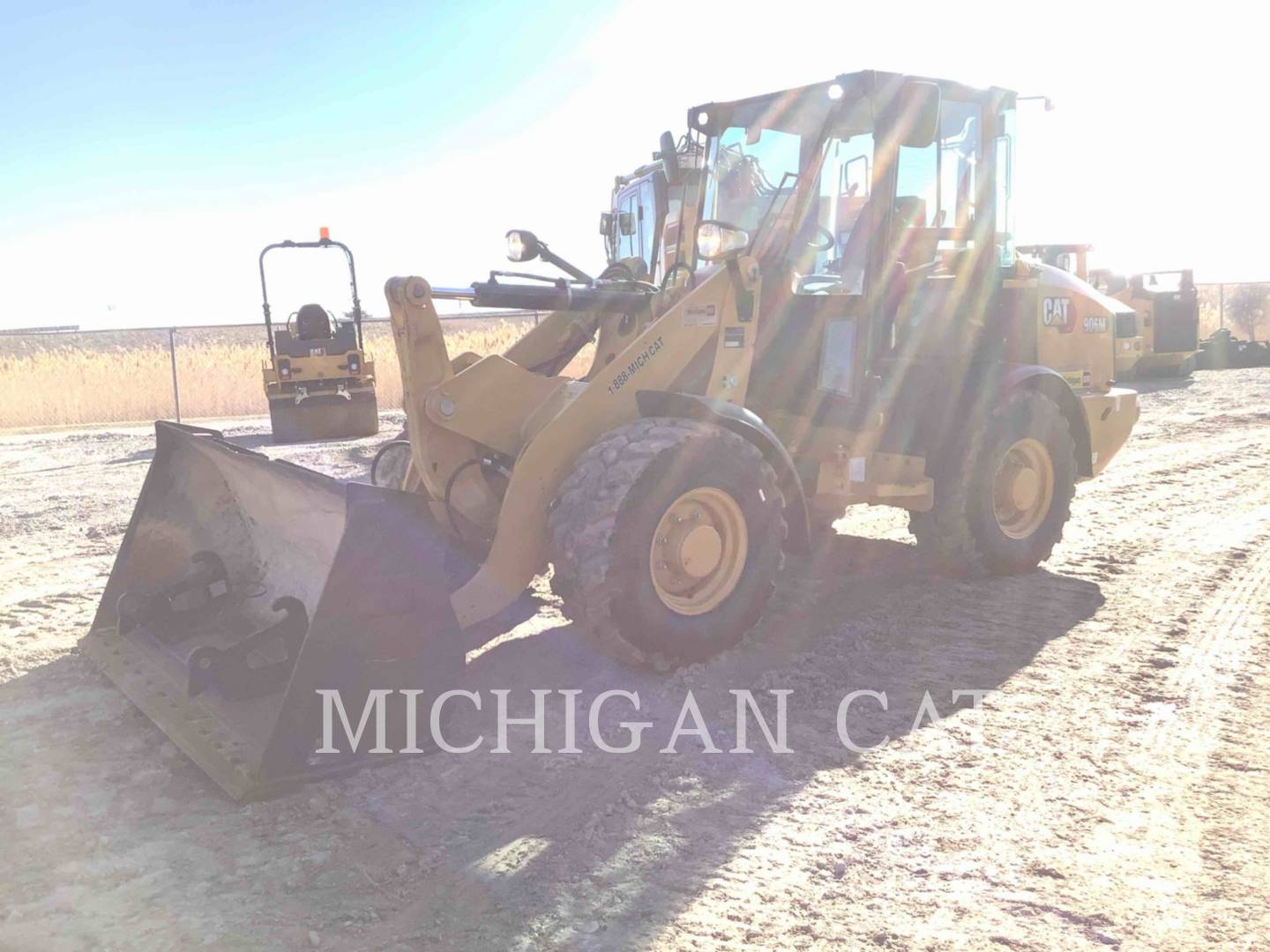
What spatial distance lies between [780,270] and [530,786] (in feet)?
9.61

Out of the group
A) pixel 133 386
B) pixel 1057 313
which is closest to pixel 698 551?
pixel 1057 313

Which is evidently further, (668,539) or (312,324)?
(312,324)

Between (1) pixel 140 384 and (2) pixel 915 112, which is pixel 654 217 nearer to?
(2) pixel 915 112

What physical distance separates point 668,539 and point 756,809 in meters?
1.32

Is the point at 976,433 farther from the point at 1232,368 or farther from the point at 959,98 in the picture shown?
the point at 1232,368

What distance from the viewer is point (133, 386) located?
18078mm

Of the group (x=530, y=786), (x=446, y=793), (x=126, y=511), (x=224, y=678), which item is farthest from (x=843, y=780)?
(x=126, y=511)

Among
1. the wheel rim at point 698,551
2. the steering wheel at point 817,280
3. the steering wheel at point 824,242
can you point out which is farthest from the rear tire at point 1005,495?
the wheel rim at point 698,551

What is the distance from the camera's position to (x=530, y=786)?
11.4 ft

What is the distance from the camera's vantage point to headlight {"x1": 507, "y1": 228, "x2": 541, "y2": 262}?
4984 mm

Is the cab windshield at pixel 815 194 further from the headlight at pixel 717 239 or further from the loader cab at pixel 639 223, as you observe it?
the loader cab at pixel 639 223

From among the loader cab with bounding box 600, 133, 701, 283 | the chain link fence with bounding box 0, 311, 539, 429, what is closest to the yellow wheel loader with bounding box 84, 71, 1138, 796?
the loader cab with bounding box 600, 133, 701, 283

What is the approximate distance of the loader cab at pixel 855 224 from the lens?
510 cm

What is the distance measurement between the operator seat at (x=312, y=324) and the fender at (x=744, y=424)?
1041 centimetres
